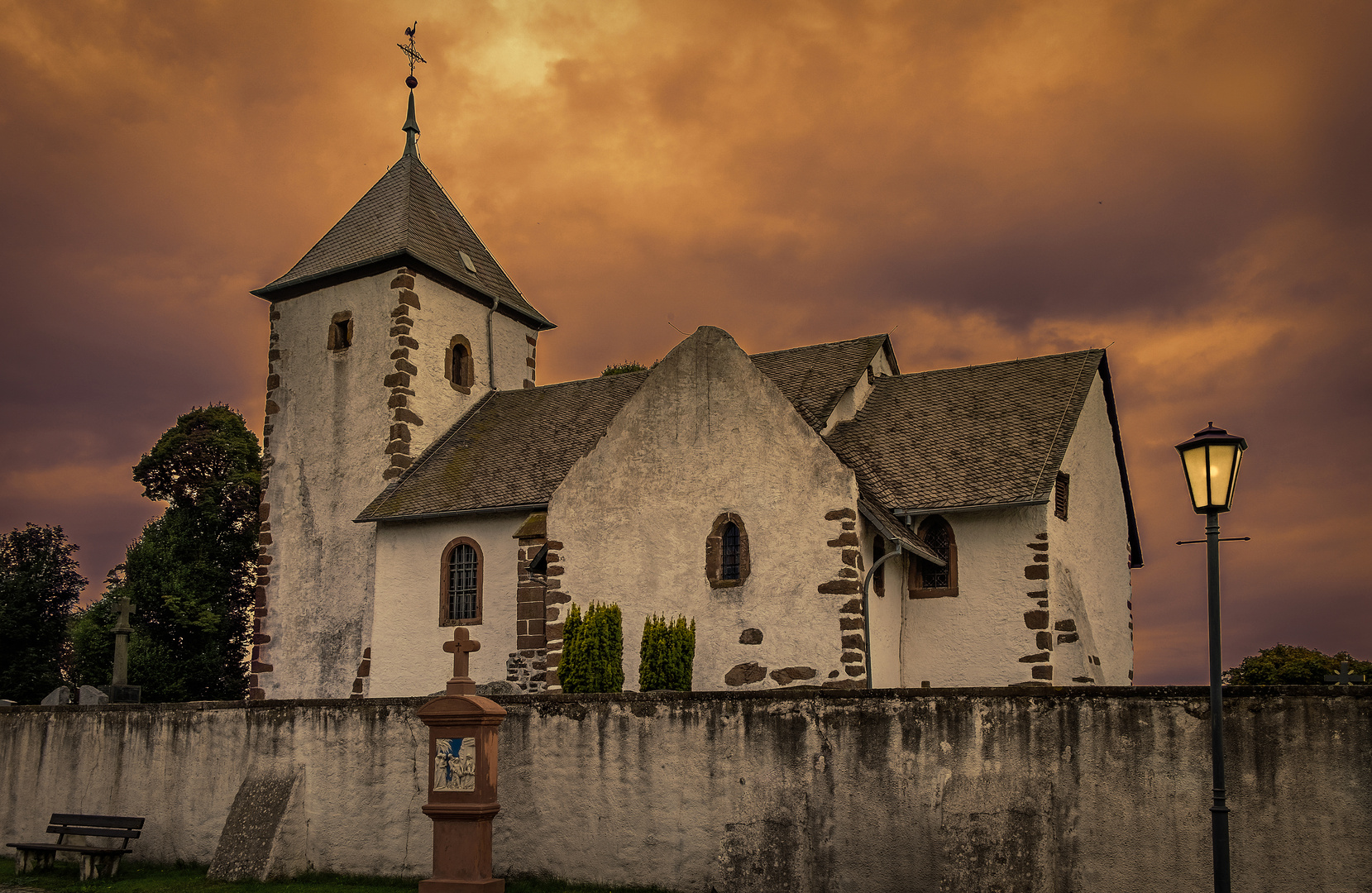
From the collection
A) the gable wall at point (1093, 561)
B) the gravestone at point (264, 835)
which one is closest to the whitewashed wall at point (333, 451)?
the gravestone at point (264, 835)

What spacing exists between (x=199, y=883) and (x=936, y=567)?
11.8m

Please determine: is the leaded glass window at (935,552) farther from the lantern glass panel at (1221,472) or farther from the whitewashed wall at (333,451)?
the whitewashed wall at (333,451)

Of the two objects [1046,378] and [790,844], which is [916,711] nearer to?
[790,844]

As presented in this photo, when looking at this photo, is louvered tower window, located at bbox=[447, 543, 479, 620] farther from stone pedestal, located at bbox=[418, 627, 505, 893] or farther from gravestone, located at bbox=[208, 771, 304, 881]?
stone pedestal, located at bbox=[418, 627, 505, 893]

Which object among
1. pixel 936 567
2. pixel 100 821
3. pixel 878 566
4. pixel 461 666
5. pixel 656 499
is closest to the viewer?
pixel 461 666

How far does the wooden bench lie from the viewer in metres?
14.5

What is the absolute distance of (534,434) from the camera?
2570cm

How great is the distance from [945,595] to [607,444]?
6.11 meters

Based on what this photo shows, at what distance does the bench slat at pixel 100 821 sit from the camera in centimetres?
1487

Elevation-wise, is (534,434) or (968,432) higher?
(534,434)

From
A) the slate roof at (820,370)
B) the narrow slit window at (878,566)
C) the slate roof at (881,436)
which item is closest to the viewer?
the narrow slit window at (878,566)

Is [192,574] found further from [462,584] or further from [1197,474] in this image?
[1197,474]

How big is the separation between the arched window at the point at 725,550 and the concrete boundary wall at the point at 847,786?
17.8 ft

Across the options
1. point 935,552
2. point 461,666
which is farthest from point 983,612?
point 461,666
